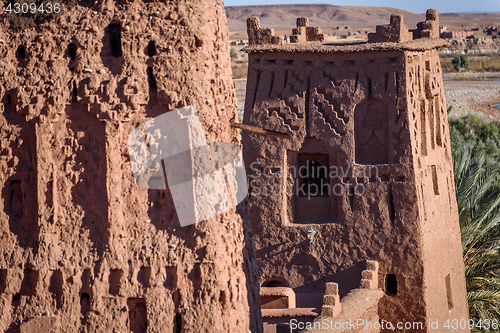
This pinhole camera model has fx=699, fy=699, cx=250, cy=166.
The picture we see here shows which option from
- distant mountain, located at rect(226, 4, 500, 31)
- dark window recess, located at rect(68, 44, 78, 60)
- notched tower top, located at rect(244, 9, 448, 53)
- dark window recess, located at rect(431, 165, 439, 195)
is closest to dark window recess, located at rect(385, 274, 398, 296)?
dark window recess, located at rect(431, 165, 439, 195)

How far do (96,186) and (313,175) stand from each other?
21.3 feet

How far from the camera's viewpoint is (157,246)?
4910mm

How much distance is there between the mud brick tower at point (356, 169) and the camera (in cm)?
1037

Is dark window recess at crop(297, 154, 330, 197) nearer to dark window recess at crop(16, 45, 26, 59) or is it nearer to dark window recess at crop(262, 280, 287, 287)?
dark window recess at crop(262, 280, 287, 287)

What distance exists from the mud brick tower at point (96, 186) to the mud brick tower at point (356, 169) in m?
5.82

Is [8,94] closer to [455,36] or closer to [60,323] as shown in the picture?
[60,323]

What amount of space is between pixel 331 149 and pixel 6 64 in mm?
6510

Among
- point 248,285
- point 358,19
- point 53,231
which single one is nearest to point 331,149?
point 248,285

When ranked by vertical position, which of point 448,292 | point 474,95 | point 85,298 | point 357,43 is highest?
point 474,95

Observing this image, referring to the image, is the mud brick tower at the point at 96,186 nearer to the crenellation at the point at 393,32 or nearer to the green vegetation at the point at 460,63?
the crenellation at the point at 393,32

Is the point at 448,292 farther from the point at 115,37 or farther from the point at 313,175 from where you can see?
the point at 115,37

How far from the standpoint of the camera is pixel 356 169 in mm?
10594

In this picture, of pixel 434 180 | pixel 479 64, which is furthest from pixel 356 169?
pixel 479 64

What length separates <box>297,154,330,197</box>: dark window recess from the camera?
1096 centimetres
